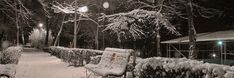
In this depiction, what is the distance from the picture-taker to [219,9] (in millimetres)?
26484

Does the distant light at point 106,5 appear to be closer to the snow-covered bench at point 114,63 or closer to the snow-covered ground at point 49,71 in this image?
the snow-covered ground at point 49,71

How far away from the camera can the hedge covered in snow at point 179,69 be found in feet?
15.8

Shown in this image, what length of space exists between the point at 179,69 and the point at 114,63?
2938 millimetres

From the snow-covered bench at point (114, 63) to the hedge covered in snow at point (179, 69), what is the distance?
0.37 m

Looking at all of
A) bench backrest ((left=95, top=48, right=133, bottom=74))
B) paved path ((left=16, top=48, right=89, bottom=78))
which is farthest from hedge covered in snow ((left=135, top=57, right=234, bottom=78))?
paved path ((left=16, top=48, right=89, bottom=78))

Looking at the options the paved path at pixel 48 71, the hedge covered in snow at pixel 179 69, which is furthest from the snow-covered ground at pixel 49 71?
the hedge covered in snow at pixel 179 69

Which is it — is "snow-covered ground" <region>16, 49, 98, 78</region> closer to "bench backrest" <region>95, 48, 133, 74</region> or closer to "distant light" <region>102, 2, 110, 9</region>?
"bench backrest" <region>95, 48, 133, 74</region>

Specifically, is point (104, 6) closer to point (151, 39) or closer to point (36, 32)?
point (151, 39)

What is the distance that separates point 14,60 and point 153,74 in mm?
6411

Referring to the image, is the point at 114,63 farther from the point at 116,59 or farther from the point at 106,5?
the point at 106,5

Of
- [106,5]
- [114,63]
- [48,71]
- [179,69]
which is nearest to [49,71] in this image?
[48,71]

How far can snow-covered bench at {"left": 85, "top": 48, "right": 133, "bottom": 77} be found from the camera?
8.16 meters

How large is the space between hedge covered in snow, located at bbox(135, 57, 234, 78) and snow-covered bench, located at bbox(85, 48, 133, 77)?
37 cm

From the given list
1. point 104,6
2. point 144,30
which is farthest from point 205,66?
point 104,6
